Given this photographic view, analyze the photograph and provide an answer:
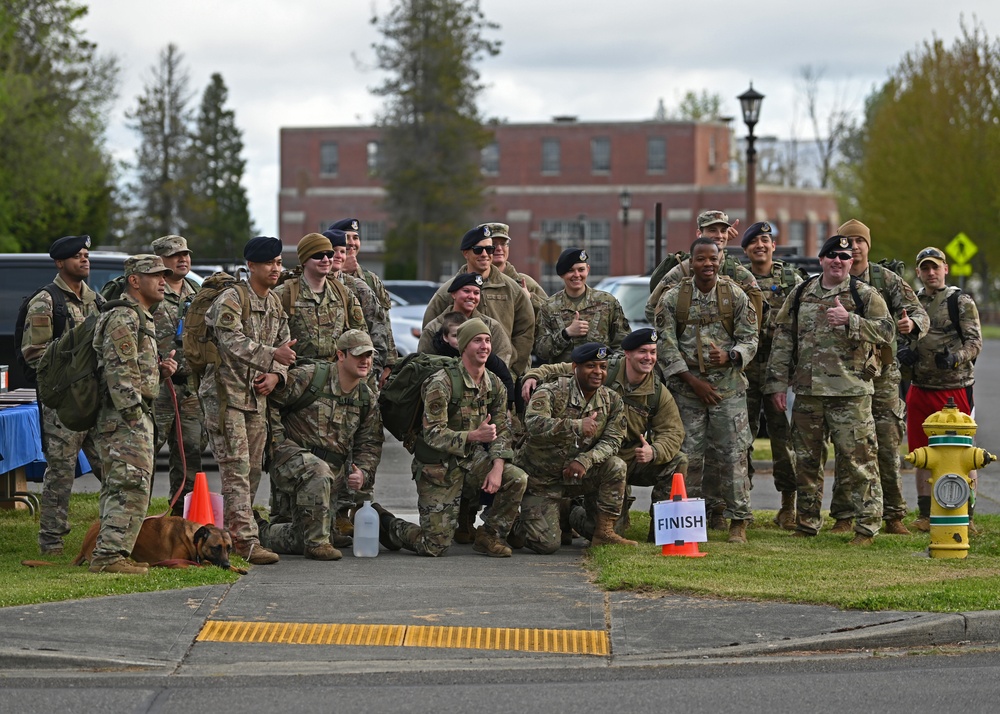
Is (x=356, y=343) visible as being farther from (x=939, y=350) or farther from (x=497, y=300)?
(x=939, y=350)

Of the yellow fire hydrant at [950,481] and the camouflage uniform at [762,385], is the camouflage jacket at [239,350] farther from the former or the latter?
the yellow fire hydrant at [950,481]

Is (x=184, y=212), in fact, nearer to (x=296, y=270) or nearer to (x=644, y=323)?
(x=644, y=323)

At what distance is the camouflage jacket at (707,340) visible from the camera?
34.9ft

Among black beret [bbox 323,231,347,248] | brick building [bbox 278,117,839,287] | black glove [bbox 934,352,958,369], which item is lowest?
black glove [bbox 934,352,958,369]

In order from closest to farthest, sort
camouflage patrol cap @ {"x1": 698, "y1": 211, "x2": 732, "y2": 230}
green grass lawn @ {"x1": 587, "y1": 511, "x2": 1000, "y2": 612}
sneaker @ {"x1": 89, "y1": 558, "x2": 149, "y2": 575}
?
green grass lawn @ {"x1": 587, "y1": 511, "x2": 1000, "y2": 612}
sneaker @ {"x1": 89, "y1": 558, "x2": 149, "y2": 575}
camouflage patrol cap @ {"x1": 698, "y1": 211, "x2": 732, "y2": 230}

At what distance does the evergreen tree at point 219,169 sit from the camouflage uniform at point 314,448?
71268mm

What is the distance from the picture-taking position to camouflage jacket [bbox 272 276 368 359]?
34.0ft

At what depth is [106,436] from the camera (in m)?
9.09

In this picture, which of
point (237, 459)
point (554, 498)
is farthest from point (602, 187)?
point (237, 459)

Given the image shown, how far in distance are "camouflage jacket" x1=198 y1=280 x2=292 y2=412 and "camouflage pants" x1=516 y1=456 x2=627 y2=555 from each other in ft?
6.29

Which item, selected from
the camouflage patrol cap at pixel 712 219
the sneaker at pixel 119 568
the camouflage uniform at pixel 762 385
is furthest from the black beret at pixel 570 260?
the sneaker at pixel 119 568

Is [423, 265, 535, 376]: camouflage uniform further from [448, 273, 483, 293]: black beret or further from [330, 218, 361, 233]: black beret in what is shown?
[330, 218, 361, 233]: black beret

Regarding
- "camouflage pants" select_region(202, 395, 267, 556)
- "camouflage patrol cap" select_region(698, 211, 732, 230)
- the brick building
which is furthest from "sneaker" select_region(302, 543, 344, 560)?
the brick building

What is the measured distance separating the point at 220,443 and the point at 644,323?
8.47 meters
